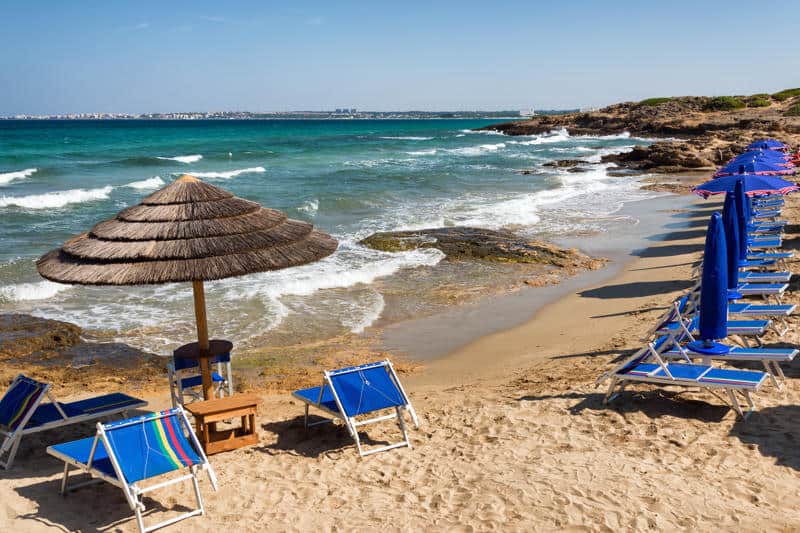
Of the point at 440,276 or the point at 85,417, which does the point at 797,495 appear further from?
the point at 440,276

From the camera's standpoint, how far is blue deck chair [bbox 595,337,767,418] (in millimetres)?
6117

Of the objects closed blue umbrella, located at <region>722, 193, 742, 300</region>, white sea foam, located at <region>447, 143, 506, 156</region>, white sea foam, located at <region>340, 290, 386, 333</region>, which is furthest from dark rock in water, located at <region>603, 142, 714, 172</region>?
closed blue umbrella, located at <region>722, 193, 742, 300</region>

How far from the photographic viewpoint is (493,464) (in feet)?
18.4

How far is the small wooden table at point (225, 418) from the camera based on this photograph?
19.9 ft

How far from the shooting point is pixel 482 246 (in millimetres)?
16438

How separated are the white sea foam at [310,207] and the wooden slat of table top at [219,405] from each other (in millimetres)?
16793

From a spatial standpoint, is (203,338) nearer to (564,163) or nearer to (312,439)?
(312,439)

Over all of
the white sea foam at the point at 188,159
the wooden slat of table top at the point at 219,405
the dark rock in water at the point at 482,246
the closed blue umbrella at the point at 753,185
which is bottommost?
the dark rock in water at the point at 482,246

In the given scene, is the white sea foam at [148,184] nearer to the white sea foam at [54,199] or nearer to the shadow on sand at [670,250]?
the white sea foam at [54,199]

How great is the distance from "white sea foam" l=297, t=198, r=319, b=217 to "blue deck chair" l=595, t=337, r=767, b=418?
668 inches

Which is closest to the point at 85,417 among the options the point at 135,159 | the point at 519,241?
the point at 519,241

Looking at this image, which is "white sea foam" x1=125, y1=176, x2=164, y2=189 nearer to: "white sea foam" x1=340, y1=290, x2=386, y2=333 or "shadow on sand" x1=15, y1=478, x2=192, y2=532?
"white sea foam" x1=340, y1=290, x2=386, y2=333

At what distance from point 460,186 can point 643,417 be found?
25359 mm

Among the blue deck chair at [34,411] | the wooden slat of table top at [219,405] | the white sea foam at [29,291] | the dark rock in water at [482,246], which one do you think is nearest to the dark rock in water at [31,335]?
the white sea foam at [29,291]
